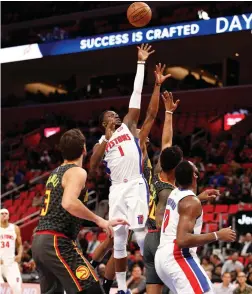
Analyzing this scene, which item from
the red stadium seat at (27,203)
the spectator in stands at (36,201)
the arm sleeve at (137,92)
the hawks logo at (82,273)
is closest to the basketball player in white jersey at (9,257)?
the arm sleeve at (137,92)

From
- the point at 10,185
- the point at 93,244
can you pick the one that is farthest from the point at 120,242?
the point at 10,185

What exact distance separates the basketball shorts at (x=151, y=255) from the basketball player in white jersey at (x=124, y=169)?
23 centimetres

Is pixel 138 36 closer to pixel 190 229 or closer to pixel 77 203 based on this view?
pixel 190 229

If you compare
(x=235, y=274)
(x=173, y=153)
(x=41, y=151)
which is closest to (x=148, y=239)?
(x=173, y=153)

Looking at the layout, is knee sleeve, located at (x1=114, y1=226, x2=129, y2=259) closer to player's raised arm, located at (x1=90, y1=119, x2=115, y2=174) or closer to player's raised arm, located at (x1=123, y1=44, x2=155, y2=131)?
player's raised arm, located at (x1=90, y1=119, x2=115, y2=174)

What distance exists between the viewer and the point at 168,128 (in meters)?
6.85

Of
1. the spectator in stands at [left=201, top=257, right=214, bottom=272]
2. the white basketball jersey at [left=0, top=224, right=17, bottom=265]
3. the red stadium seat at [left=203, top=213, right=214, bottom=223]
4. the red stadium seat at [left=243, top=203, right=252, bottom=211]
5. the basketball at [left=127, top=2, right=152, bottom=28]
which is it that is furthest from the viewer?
the red stadium seat at [left=203, top=213, right=214, bottom=223]

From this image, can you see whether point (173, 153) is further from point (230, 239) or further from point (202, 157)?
point (202, 157)

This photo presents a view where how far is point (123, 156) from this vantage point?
6.55 meters

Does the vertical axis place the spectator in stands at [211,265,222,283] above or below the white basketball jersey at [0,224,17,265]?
below

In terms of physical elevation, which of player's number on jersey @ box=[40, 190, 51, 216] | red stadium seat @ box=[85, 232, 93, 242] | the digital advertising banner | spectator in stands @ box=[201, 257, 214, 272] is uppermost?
the digital advertising banner

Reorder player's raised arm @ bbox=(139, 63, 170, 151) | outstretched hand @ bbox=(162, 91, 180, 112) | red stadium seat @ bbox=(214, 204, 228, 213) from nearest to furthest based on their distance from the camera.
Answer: player's raised arm @ bbox=(139, 63, 170, 151) < outstretched hand @ bbox=(162, 91, 180, 112) < red stadium seat @ bbox=(214, 204, 228, 213)

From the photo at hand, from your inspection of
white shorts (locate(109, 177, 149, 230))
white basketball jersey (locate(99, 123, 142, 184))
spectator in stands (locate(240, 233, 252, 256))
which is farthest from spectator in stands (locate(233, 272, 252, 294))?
white basketball jersey (locate(99, 123, 142, 184))

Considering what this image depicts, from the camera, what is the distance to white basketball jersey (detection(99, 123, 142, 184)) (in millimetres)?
6512
